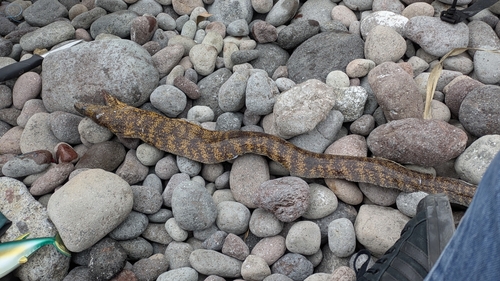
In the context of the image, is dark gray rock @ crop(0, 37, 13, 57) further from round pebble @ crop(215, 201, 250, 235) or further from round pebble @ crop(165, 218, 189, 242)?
round pebble @ crop(215, 201, 250, 235)

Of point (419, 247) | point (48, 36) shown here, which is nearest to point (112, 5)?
point (48, 36)

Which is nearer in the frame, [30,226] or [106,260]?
[106,260]

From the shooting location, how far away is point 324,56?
4.37 m

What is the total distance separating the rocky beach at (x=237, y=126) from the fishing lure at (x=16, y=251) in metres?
0.11

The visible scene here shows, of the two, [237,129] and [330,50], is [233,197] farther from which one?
[330,50]

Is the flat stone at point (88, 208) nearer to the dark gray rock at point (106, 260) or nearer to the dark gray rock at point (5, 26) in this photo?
the dark gray rock at point (106, 260)

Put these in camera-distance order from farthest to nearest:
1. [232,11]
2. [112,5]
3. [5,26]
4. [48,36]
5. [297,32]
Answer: [5,26], [112,5], [232,11], [48,36], [297,32]

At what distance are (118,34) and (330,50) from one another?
2.59 metres

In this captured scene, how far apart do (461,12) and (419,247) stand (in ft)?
8.95

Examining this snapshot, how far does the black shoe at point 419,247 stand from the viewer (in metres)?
2.71

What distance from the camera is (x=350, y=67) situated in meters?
4.16

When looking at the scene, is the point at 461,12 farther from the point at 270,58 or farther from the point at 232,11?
the point at 232,11

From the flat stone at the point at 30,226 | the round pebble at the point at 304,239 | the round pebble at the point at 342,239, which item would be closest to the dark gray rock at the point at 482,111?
the round pebble at the point at 342,239

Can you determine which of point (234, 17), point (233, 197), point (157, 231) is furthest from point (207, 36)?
point (157, 231)
